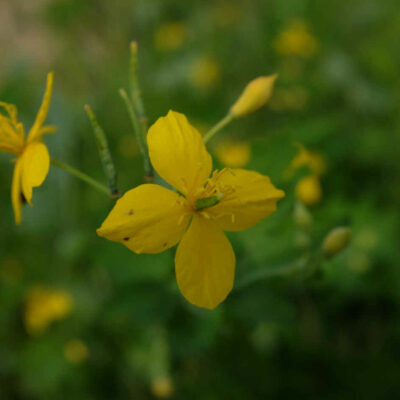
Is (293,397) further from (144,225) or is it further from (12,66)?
(12,66)

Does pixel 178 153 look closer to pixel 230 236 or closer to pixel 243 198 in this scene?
pixel 243 198

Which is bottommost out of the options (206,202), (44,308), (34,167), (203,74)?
(44,308)

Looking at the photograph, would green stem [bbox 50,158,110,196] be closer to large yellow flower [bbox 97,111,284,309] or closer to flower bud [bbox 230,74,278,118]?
large yellow flower [bbox 97,111,284,309]

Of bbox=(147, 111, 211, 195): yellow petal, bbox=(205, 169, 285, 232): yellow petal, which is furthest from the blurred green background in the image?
bbox=(147, 111, 211, 195): yellow petal

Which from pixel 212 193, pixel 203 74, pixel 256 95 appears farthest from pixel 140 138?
pixel 203 74

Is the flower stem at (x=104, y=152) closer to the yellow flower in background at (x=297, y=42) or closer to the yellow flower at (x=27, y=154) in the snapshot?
the yellow flower at (x=27, y=154)

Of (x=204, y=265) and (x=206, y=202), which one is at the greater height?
(x=206, y=202)
